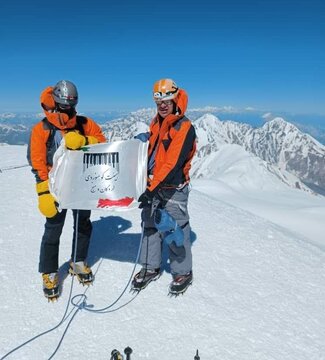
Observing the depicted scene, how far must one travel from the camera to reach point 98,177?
538cm

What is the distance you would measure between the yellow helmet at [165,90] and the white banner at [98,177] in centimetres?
86

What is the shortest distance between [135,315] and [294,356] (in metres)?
2.48

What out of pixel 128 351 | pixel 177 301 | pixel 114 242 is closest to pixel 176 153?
pixel 177 301

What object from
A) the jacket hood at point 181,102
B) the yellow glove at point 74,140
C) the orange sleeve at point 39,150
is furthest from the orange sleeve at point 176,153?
the orange sleeve at point 39,150

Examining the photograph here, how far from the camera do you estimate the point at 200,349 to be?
16.1ft

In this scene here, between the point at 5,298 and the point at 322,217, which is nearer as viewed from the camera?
the point at 5,298

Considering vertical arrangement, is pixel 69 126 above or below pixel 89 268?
above

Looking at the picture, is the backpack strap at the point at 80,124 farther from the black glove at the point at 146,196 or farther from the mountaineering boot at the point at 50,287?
the mountaineering boot at the point at 50,287

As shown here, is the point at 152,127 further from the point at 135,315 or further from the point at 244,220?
Answer: the point at 244,220

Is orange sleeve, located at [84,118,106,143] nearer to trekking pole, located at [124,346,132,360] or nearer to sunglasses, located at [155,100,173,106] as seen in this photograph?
sunglasses, located at [155,100,173,106]

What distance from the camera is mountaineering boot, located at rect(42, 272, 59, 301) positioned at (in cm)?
565

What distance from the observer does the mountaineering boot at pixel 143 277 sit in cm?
611

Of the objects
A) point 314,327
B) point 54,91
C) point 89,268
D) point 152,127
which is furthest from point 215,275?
point 54,91

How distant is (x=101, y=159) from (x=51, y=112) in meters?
1.04
